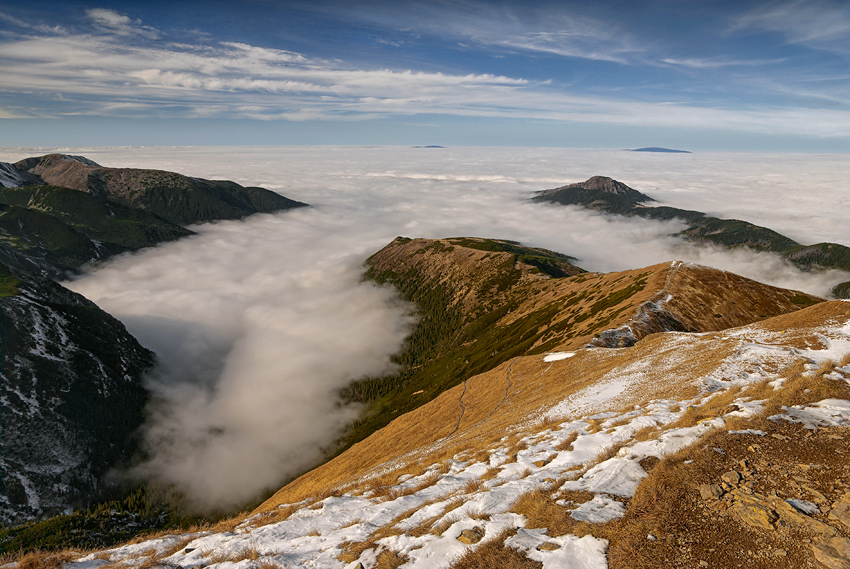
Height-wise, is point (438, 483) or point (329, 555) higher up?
point (329, 555)

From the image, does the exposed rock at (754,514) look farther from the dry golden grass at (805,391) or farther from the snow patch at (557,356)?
the snow patch at (557,356)

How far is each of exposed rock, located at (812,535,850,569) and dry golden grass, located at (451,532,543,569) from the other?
21.9ft

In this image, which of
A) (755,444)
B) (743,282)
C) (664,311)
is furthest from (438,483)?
(743,282)

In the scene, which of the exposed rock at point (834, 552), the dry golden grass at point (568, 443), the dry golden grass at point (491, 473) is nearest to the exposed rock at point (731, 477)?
the exposed rock at point (834, 552)

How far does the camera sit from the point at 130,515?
172625mm

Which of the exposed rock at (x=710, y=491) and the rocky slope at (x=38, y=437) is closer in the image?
the exposed rock at (x=710, y=491)

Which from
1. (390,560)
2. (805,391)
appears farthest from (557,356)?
(390,560)

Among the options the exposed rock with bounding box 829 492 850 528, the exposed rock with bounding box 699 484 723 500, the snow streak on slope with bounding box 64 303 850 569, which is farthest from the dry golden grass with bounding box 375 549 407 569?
the exposed rock with bounding box 829 492 850 528

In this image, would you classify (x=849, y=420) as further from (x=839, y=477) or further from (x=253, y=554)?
(x=253, y=554)

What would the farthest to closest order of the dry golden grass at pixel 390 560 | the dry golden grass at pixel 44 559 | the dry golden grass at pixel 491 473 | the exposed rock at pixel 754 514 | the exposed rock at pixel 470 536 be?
1. the dry golden grass at pixel 491 473
2. the dry golden grass at pixel 44 559
3. the exposed rock at pixel 470 536
4. the dry golden grass at pixel 390 560
5. the exposed rock at pixel 754 514

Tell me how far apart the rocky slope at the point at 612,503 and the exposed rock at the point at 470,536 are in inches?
1.8

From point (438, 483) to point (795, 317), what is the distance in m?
58.8

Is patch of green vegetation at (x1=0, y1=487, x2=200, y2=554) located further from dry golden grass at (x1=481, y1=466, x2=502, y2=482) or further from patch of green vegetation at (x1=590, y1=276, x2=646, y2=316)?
patch of green vegetation at (x1=590, y1=276, x2=646, y2=316)

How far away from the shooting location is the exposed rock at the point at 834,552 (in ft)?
27.6
